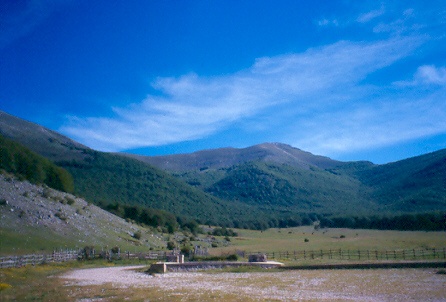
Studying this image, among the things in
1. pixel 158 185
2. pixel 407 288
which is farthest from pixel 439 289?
pixel 158 185

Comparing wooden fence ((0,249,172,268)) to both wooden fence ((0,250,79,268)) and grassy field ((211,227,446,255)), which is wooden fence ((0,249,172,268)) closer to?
wooden fence ((0,250,79,268))

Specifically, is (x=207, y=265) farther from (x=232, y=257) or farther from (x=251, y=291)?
(x=251, y=291)

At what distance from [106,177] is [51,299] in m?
106

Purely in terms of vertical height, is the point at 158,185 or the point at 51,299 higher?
the point at 158,185

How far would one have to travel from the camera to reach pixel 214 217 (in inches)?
5335

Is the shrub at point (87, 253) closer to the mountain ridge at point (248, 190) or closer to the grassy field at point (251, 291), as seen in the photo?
the grassy field at point (251, 291)

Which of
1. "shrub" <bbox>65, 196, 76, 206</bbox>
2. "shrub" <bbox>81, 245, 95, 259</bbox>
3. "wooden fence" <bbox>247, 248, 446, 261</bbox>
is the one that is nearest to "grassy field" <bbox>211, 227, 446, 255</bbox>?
"wooden fence" <bbox>247, 248, 446, 261</bbox>

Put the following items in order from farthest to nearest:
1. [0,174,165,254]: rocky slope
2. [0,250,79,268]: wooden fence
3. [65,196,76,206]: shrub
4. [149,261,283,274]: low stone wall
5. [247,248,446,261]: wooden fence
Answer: [65,196,76,206]: shrub < [0,174,165,254]: rocky slope < [247,248,446,261]: wooden fence < [149,261,283,274]: low stone wall < [0,250,79,268]: wooden fence

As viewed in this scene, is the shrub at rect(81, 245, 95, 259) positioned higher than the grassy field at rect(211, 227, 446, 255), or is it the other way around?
the shrub at rect(81, 245, 95, 259)

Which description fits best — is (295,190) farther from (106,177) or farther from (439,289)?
(439,289)

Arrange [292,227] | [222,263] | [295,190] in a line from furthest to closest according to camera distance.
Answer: [295,190], [292,227], [222,263]

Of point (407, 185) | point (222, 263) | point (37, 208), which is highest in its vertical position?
point (407, 185)

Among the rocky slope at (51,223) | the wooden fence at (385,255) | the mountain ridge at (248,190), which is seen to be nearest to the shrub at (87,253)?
the rocky slope at (51,223)

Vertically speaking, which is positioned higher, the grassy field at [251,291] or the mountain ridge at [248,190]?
the mountain ridge at [248,190]
